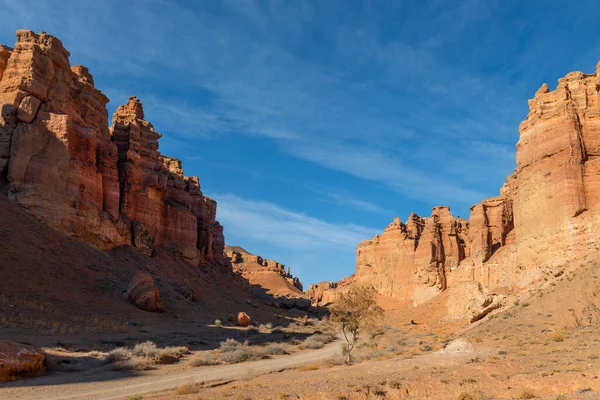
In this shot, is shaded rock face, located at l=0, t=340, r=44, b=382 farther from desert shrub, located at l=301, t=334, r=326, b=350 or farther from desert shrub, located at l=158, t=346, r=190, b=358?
desert shrub, located at l=301, t=334, r=326, b=350

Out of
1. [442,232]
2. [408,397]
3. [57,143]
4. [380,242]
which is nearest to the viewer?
[408,397]

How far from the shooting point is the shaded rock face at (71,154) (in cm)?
3869

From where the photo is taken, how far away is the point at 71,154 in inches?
1624

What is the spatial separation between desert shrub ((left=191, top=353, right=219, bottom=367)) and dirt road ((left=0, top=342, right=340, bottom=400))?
695 mm

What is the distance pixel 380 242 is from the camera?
8831 centimetres

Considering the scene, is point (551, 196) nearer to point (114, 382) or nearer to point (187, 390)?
point (187, 390)

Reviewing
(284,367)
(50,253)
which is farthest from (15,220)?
(284,367)

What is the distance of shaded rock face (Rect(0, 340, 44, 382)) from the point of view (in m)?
15.1

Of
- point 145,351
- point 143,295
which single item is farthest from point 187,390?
point 143,295

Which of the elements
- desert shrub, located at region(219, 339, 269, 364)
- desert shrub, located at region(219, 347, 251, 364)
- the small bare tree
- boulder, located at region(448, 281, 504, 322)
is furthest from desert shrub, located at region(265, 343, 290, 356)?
boulder, located at region(448, 281, 504, 322)

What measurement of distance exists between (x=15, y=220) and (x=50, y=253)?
12.5ft

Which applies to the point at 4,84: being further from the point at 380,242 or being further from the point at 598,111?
the point at 380,242

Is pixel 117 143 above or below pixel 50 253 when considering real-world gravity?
above

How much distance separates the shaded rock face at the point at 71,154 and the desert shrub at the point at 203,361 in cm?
2373
